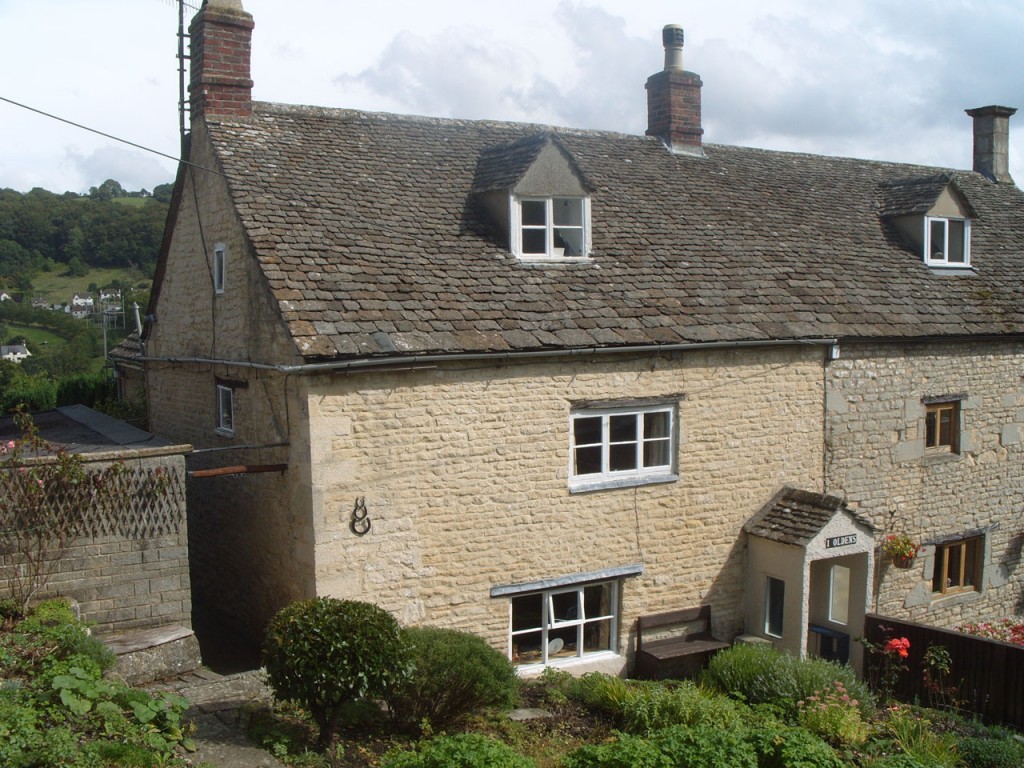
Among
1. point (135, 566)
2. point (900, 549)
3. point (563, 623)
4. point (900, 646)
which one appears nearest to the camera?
point (135, 566)

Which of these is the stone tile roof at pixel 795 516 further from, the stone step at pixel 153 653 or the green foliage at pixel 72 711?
the green foliage at pixel 72 711

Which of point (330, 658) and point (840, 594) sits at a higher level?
point (330, 658)

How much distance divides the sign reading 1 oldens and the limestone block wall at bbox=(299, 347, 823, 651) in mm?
1192

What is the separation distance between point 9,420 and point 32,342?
3119 centimetres

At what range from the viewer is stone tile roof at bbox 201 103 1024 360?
39.9ft

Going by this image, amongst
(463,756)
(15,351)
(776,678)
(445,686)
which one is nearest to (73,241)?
(15,351)

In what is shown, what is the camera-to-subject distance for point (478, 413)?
39.7ft

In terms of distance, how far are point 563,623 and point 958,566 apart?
331 inches

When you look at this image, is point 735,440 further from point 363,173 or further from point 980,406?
point 363,173

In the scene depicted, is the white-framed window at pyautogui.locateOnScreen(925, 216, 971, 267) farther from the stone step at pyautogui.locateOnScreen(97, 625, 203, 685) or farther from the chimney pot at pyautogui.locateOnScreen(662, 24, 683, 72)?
the stone step at pyautogui.locateOnScreen(97, 625, 203, 685)

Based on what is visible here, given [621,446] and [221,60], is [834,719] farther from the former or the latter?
[221,60]

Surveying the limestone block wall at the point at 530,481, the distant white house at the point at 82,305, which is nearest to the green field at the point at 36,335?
the distant white house at the point at 82,305

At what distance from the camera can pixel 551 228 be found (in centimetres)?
1423

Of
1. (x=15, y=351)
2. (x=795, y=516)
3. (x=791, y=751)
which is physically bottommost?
(x=791, y=751)
